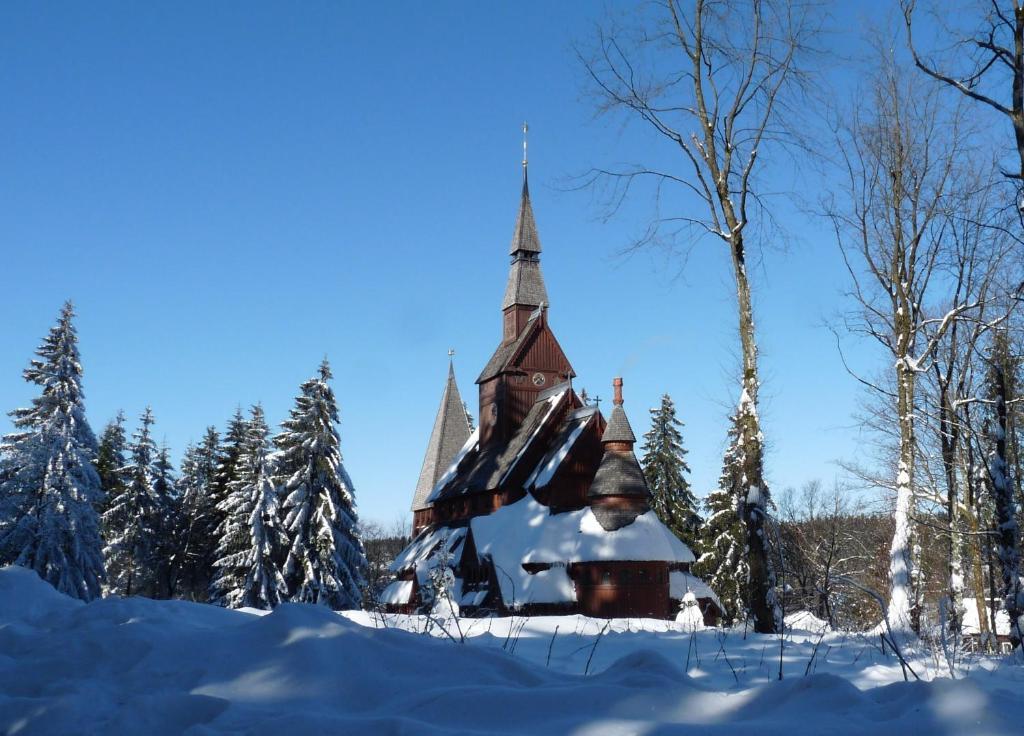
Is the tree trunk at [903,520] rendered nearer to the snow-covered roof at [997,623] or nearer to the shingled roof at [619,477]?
the snow-covered roof at [997,623]

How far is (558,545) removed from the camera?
3181 cm

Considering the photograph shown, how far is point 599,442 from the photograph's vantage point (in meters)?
34.8

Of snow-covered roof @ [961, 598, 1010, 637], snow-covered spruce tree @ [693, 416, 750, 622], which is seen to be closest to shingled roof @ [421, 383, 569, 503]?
snow-covered spruce tree @ [693, 416, 750, 622]

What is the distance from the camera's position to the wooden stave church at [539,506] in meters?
30.5

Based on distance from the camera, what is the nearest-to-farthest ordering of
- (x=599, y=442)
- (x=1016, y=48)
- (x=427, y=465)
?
(x=1016, y=48) < (x=599, y=442) < (x=427, y=465)

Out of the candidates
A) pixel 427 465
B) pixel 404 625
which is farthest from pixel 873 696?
pixel 427 465

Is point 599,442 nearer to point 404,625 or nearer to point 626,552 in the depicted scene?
point 626,552

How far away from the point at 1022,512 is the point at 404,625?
22496 millimetres

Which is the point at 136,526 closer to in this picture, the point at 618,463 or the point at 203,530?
the point at 203,530

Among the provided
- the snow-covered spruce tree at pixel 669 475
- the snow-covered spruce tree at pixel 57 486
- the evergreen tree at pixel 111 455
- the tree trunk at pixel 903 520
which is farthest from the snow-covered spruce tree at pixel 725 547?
the evergreen tree at pixel 111 455

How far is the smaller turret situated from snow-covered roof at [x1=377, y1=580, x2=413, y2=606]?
9875 millimetres

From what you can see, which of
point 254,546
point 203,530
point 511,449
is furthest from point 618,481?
point 203,530

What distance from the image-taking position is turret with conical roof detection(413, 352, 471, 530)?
156 ft

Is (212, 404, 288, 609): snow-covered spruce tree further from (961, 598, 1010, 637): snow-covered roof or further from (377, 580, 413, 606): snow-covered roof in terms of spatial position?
(961, 598, 1010, 637): snow-covered roof
